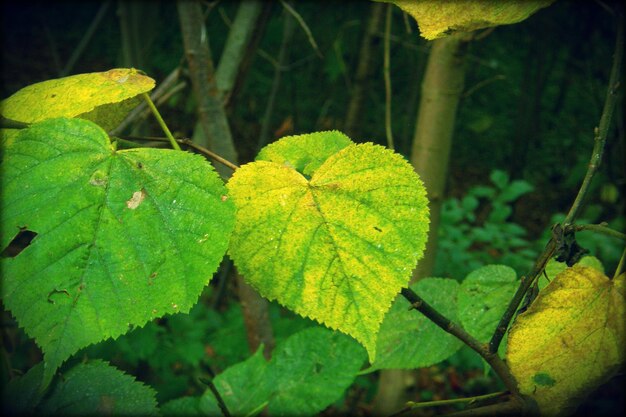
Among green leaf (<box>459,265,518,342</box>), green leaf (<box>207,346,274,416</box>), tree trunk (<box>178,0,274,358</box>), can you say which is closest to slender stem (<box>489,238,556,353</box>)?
green leaf (<box>459,265,518,342</box>)

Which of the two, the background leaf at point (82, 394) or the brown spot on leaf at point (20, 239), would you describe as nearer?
the brown spot on leaf at point (20, 239)

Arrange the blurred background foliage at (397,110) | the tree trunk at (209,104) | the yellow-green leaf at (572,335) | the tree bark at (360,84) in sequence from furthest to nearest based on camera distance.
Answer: the tree bark at (360,84) < the blurred background foliage at (397,110) < the tree trunk at (209,104) < the yellow-green leaf at (572,335)

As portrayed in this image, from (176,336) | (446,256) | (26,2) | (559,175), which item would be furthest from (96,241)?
(559,175)

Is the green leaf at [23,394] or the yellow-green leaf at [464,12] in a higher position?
the yellow-green leaf at [464,12]

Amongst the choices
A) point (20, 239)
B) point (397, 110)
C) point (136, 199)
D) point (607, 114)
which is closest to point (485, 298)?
point (607, 114)

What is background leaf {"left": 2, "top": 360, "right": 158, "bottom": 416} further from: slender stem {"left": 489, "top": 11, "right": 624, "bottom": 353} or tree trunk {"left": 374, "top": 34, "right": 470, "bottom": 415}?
tree trunk {"left": 374, "top": 34, "right": 470, "bottom": 415}

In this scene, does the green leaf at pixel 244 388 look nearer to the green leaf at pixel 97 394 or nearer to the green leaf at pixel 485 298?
the green leaf at pixel 97 394

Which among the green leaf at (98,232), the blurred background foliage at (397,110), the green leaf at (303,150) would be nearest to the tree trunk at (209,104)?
the blurred background foliage at (397,110)
